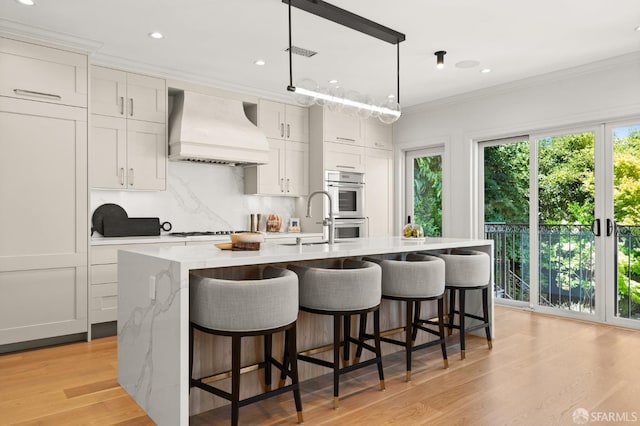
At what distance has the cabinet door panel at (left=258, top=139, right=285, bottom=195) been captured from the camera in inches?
206

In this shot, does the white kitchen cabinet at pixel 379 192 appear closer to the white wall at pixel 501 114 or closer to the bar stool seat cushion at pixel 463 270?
the white wall at pixel 501 114

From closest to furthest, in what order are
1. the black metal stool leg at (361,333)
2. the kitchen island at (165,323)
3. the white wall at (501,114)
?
the kitchen island at (165,323) → the black metal stool leg at (361,333) → the white wall at (501,114)

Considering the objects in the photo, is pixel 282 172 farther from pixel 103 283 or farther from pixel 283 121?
pixel 103 283

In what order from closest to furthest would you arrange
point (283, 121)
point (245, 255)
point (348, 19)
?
point (245, 255)
point (348, 19)
point (283, 121)

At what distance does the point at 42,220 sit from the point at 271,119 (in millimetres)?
2678

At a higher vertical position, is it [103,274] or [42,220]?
[42,220]

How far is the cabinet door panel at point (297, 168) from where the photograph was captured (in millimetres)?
5500

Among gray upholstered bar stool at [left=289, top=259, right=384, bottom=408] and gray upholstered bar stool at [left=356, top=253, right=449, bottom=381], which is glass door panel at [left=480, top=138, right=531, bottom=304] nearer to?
gray upholstered bar stool at [left=356, top=253, right=449, bottom=381]

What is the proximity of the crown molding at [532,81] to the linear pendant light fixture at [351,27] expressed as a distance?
75.0 inches

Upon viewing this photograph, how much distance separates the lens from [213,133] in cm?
461

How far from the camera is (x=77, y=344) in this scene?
374cm

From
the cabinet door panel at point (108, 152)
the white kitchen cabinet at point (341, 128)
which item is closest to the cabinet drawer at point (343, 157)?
the white kitchen cabinet at point (341, 128)

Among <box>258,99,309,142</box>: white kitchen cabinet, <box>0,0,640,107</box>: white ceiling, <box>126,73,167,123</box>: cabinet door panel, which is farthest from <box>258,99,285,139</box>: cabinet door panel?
<box>126,73,167,123</box>: cabinet door panel

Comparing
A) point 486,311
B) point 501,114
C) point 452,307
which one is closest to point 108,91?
point 452,307
